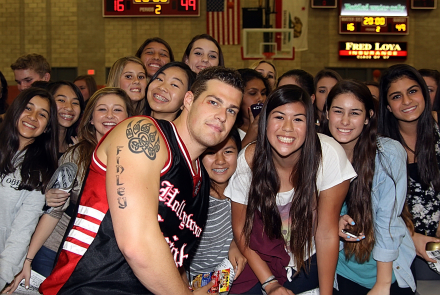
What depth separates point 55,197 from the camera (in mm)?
2883

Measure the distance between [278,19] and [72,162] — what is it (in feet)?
35.7

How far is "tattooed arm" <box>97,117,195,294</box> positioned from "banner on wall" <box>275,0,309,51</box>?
37.6 ft

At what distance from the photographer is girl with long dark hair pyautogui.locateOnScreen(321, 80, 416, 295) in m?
2.93

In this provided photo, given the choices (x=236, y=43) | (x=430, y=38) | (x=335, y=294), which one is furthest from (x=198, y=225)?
(x=430, y=38)

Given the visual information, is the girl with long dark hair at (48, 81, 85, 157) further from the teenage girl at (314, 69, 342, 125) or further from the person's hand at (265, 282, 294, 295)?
the teenage girl at (314, 69, 342, 125)

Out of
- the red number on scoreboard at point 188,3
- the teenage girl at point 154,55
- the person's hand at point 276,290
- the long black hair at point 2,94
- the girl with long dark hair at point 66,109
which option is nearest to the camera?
the person's hand at point 276,290

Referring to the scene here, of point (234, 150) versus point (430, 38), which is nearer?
point (234, 150)

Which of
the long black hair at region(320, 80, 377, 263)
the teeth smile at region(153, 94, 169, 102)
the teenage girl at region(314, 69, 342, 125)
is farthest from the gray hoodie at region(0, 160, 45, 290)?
the teenage girl at region(314, 69, 342, 125)

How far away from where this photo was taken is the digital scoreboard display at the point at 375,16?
1292 centimetres

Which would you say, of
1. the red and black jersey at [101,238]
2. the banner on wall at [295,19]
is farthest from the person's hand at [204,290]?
the banner on wall at [295,19]

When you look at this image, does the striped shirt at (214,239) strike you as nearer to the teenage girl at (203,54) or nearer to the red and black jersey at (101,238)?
the red and black jersey at (101,238)

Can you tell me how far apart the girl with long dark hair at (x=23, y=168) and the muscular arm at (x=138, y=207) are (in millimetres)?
1610

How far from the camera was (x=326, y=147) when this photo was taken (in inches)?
109

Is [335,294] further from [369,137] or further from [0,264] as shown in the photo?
[0,264]
